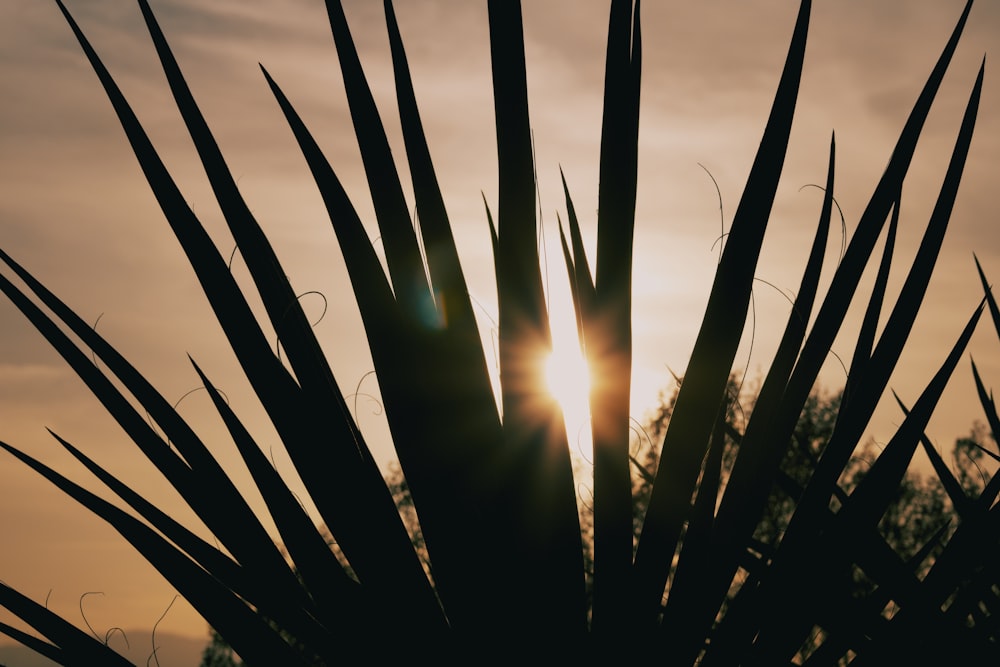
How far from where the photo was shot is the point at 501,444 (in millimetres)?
1162

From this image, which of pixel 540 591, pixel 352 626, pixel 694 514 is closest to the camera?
pixel 540 591

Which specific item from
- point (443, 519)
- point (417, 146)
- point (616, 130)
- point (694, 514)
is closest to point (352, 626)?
point (443, 519)

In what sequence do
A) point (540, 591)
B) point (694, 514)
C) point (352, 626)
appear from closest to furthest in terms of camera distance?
point (540, 591), point (352, 626), point (694, 514)

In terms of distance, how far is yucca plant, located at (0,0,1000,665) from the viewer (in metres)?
1.17

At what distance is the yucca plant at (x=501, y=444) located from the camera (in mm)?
1174

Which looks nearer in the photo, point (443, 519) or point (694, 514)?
point (443, 519)

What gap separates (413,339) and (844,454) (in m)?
0.71

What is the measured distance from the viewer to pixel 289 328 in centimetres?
129

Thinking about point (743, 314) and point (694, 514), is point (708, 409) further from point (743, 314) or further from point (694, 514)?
point (694, 514)

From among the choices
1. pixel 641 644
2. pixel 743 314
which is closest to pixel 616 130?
pixel 743 314

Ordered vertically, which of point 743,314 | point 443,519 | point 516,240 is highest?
point 516,240

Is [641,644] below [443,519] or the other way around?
below

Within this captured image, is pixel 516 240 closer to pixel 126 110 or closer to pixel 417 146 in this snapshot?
pixel 417 146

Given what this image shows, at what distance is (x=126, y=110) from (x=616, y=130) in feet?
2.67
